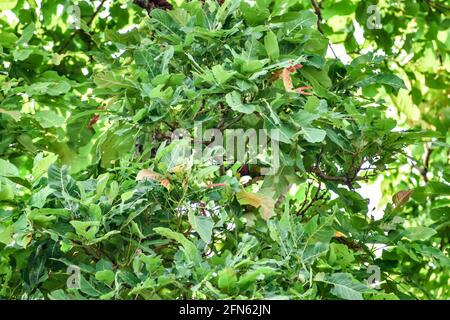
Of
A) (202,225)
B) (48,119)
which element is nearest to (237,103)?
(202,225)

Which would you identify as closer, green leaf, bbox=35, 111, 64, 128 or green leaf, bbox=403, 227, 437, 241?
green leaf, bbox=403, 227, 437, 241

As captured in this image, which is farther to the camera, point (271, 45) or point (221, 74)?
Result: point (271, 45)

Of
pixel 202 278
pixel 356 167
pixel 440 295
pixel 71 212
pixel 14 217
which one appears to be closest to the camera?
pixel 202 278

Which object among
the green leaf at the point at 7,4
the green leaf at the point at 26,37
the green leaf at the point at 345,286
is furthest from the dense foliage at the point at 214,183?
Answer: the green leaf at the point at 7,4

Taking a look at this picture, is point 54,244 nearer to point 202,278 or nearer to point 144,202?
point 144,202

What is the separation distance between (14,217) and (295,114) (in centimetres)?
81

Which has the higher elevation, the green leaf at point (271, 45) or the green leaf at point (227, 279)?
the green leaf at point (271, 45)

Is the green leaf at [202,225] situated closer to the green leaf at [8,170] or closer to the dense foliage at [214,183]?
the dense foliage at [214,183]

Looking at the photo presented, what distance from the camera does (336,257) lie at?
2254 millimetres

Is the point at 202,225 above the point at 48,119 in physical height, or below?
below

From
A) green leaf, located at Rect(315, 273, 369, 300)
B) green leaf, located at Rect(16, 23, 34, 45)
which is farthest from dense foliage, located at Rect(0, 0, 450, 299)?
green leaf, located at Rect(16, 23, 34, 45)

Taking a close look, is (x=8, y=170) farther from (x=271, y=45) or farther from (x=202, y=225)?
(x=271, y=45)

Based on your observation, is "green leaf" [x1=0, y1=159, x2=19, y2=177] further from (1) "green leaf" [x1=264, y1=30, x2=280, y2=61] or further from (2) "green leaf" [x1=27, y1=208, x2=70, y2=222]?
(1) "green leaf" [x1=264, y1=30, x2=280, y2=61]

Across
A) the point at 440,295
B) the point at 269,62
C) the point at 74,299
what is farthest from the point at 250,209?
the point at 440,295
